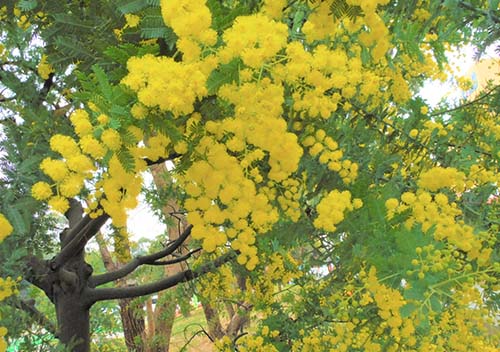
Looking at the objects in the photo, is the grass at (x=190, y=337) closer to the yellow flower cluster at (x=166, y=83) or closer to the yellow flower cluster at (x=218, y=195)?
the yellow flower cluster at (x=218, y=195)

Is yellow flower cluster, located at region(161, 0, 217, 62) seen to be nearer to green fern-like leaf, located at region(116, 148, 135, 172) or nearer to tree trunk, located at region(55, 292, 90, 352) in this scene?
green fern-like leaf, located at region(116, 148, 135, 172)

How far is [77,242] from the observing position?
111 inches

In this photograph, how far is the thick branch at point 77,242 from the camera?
263 cm

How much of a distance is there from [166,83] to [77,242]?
2.24m

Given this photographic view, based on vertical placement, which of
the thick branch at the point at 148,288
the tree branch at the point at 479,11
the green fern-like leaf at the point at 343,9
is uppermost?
the thick branch at the point at 148,288

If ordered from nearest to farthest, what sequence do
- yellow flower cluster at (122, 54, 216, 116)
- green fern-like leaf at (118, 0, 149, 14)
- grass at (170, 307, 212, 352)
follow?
1. yellow flower cluster at (122, 54, 216, 116)
2. green fern-like leaf at (118, 0, 149, 14)
3. grass at (170, 307, 212, 352)

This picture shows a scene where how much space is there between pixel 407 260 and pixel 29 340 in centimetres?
210

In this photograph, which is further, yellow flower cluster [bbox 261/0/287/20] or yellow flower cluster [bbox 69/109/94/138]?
yellow flower cluster [bbox 261/0/287/20]

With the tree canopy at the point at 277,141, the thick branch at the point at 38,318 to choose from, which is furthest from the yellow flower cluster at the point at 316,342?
the thick branch at the point at 38,318

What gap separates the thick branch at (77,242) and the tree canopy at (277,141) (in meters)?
0.02

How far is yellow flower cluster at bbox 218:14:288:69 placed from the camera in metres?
0.87

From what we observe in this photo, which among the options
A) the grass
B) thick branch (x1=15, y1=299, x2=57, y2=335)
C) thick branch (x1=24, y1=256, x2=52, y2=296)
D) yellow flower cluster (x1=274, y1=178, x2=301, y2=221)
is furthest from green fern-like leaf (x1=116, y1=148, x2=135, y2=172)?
the grass

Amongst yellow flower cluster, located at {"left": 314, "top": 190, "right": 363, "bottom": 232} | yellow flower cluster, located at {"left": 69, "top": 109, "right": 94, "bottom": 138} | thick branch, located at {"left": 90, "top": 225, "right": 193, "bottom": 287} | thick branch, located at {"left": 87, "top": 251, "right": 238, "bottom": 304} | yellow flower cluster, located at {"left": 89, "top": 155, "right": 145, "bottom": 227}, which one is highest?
thick branch, located at {"left": 90, "top": 225, "right": 193, "bottom": 287}

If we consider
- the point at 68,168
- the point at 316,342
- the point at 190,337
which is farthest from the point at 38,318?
the point at 190,337
